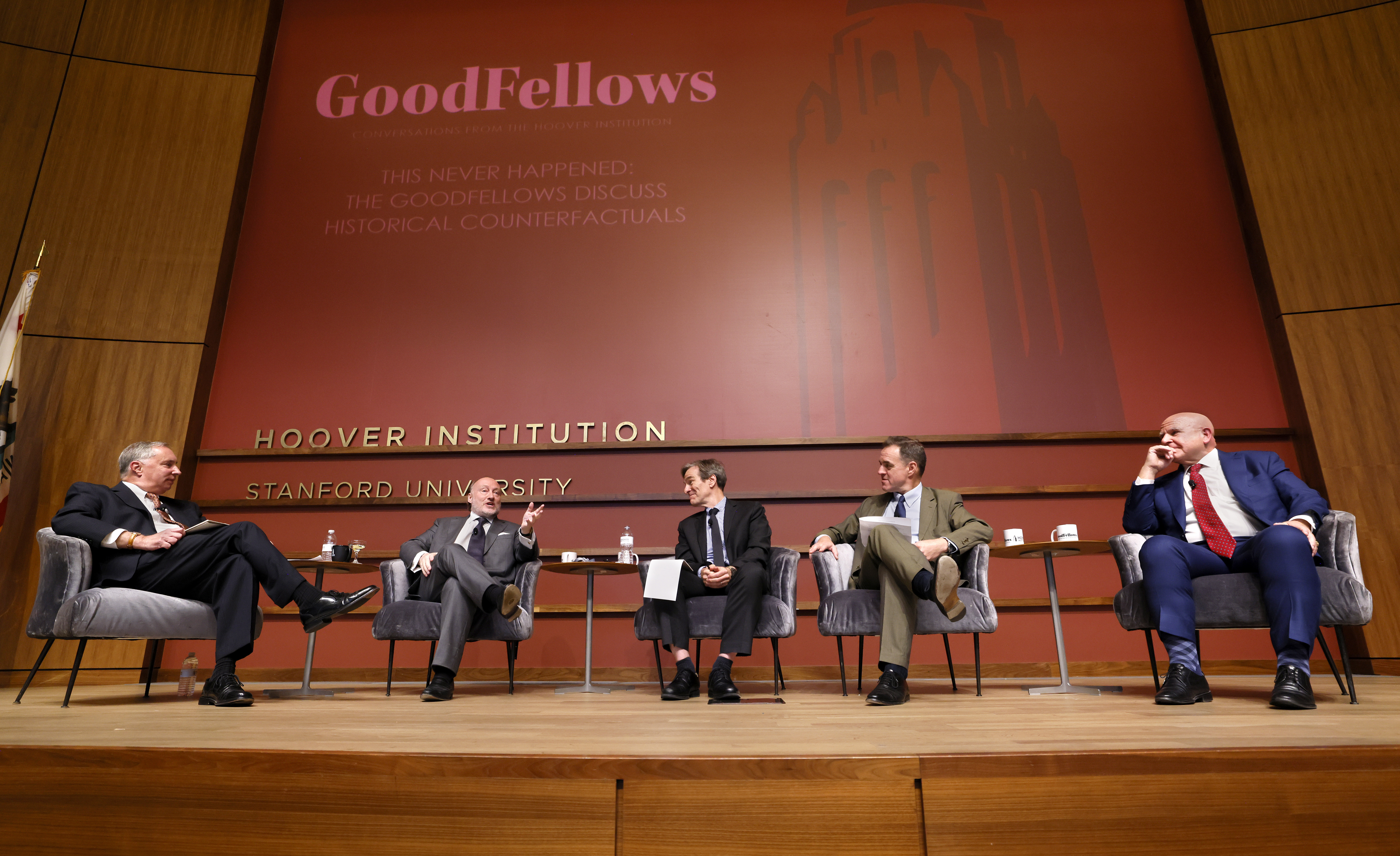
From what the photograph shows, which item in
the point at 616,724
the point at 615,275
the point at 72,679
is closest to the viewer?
the point at 616,724

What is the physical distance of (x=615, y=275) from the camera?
4836 millimetres

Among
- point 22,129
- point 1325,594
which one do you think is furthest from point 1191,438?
point 22,129

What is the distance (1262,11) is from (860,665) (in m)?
4.91

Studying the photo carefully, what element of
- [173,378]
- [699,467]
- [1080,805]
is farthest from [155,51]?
[1080,805]

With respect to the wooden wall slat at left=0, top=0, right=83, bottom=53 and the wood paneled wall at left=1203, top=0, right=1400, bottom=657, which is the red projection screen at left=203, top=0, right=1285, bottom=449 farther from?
the wooden wall slat at left=0, top=0, right=83, bottom=53

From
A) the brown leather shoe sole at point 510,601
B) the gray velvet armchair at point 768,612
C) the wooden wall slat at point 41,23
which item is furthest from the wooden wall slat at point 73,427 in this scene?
the gray velvet armchair at point 768,612

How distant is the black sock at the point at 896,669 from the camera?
2.54 meters

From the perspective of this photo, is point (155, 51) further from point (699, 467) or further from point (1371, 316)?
point (1371, 316)

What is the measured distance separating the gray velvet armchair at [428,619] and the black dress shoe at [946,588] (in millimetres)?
1674

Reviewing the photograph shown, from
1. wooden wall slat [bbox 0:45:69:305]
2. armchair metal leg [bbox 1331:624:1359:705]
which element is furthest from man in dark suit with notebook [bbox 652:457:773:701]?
wooden wall slat [bbox 0:45:69:305]

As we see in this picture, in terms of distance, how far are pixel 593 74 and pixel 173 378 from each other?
321 cm

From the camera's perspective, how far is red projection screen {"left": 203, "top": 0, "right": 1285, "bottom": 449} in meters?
4.56

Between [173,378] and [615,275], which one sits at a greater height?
[615,275]

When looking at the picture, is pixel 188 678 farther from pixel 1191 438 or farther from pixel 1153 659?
pixel 1191 438
